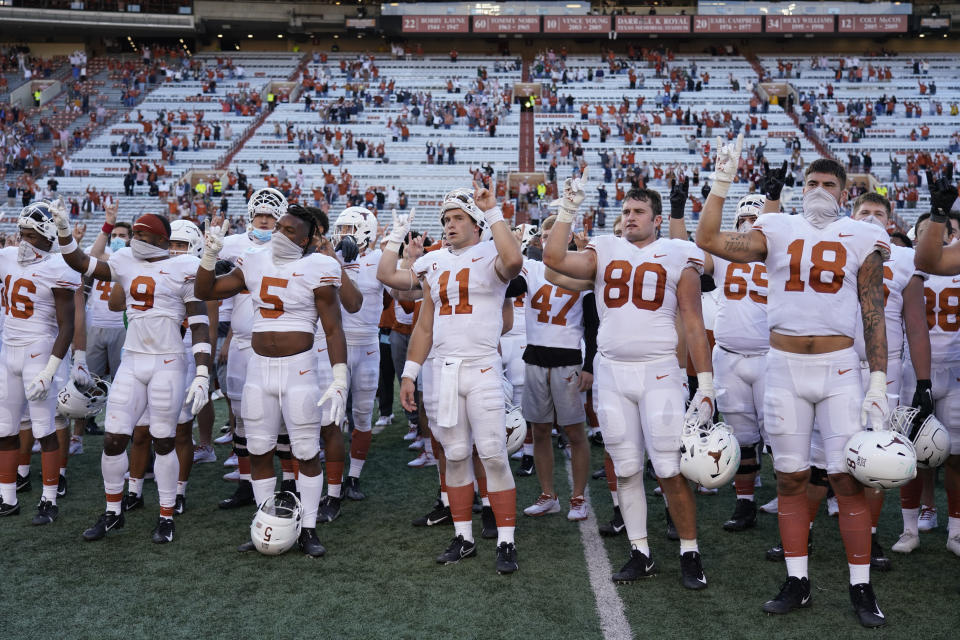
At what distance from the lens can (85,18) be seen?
140ft

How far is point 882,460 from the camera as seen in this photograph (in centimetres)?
420

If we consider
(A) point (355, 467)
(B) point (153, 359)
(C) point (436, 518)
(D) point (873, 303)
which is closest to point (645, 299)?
(D) point (873, 303)

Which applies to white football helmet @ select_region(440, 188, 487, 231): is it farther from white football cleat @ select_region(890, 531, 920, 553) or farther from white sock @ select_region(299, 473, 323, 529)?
white football cleat @ select_region(890, 531, 920, 553)

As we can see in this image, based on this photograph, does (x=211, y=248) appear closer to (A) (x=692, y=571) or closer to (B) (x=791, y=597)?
(A) (x=692, y=571)

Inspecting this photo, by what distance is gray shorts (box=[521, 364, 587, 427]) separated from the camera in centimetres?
632

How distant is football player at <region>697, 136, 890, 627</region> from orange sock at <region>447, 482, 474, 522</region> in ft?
6.27

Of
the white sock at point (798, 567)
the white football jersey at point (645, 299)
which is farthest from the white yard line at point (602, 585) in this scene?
the white football jersey at point (645, 299)

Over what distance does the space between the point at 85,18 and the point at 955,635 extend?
47641 millimetres

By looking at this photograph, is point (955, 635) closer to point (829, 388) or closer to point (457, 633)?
point (829, 388)

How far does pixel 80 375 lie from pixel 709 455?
15.9 ft

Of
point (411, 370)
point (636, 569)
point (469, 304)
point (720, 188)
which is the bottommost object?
point (636, 569)

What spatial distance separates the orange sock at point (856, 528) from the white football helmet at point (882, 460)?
0.89 ft

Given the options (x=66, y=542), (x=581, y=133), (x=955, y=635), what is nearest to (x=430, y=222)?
(x=581, y=133)

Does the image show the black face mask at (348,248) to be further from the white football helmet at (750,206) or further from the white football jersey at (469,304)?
the white football helmet at (750,206)
